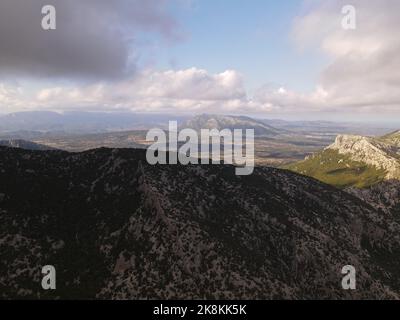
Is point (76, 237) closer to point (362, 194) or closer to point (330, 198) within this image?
point (330, 198)

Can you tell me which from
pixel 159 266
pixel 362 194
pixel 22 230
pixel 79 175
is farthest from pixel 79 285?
pixel 362 194

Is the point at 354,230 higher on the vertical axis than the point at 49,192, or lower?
lower

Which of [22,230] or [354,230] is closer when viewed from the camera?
[22,230]

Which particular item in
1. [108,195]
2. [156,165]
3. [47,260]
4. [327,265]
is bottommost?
[327,265]

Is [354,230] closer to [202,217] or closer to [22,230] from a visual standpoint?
[202,217]

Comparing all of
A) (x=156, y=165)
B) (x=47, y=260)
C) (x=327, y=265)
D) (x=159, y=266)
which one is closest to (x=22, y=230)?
(x=47, y=260)
